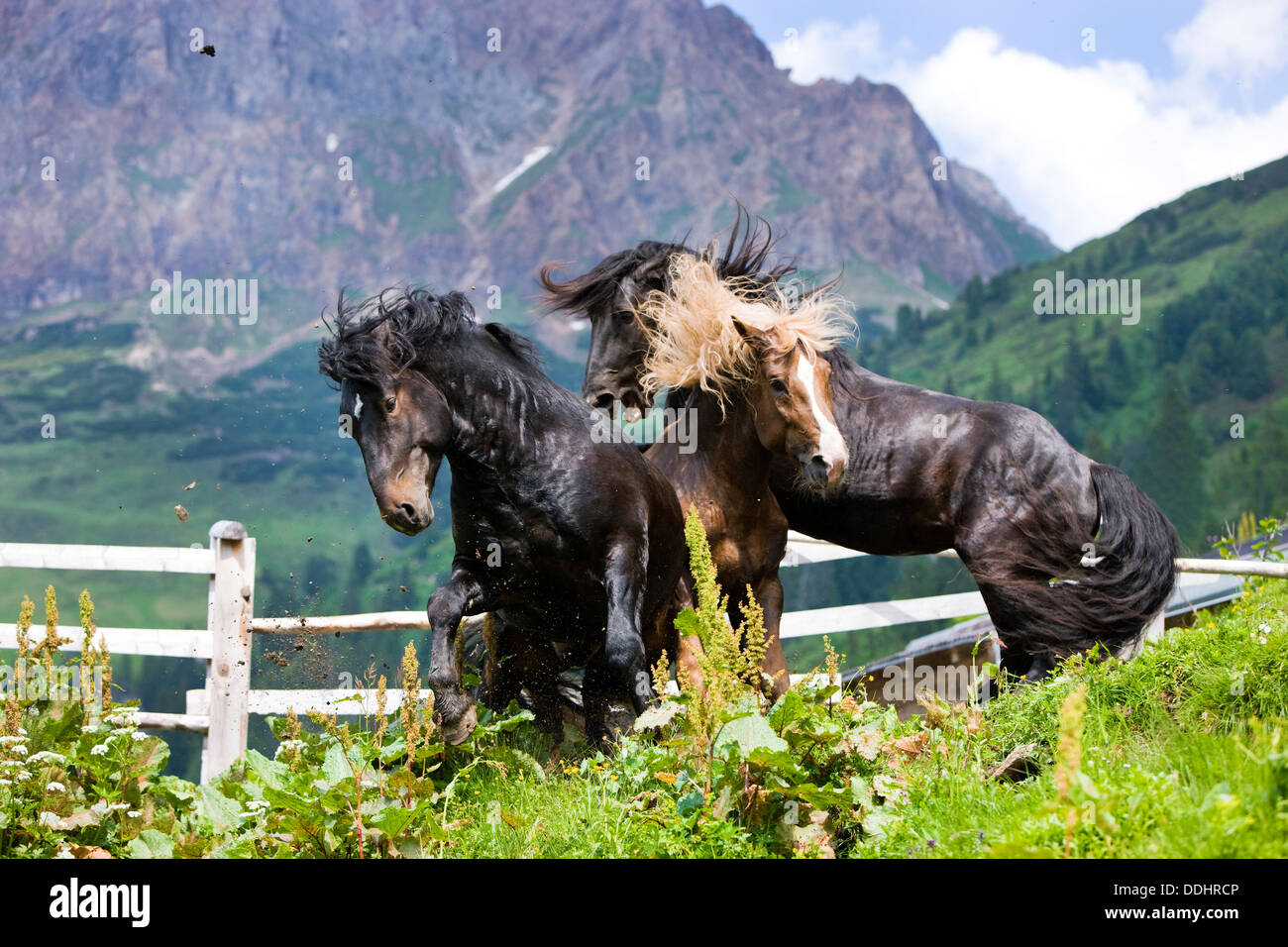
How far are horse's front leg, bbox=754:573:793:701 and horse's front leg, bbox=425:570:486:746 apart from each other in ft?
4.31

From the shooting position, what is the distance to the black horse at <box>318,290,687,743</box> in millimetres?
4582

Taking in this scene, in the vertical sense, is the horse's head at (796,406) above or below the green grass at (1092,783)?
above

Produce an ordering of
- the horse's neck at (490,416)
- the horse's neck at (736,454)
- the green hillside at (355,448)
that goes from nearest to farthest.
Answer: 1. the horse's neck at (490,416)
2. the horse's neck at (736,454)
3. the green hillside at (355,448)

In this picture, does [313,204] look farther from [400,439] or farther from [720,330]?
[400,439]

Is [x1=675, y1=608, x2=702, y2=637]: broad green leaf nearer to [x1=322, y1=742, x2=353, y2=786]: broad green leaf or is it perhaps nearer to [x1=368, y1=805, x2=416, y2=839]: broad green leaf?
[x1=368, y1=805, x2=416, y2=839]: broad green leaf

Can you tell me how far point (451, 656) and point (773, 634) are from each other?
1.56 m

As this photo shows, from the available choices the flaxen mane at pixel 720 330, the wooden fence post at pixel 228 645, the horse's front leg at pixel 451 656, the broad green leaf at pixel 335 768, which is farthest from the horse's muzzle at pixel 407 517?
the wooden fence post at pixel 228 645

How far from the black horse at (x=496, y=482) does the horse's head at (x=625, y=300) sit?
1.25 metres

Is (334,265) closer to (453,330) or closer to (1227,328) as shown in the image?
(1227,328)

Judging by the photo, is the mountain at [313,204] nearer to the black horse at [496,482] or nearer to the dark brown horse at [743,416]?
the dark brown horse at [743,416]

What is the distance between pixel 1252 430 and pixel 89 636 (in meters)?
75.0

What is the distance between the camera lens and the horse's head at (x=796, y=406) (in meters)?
5.05

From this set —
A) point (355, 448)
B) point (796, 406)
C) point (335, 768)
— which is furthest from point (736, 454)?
point (355, 448)

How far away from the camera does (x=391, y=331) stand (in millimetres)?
4734
